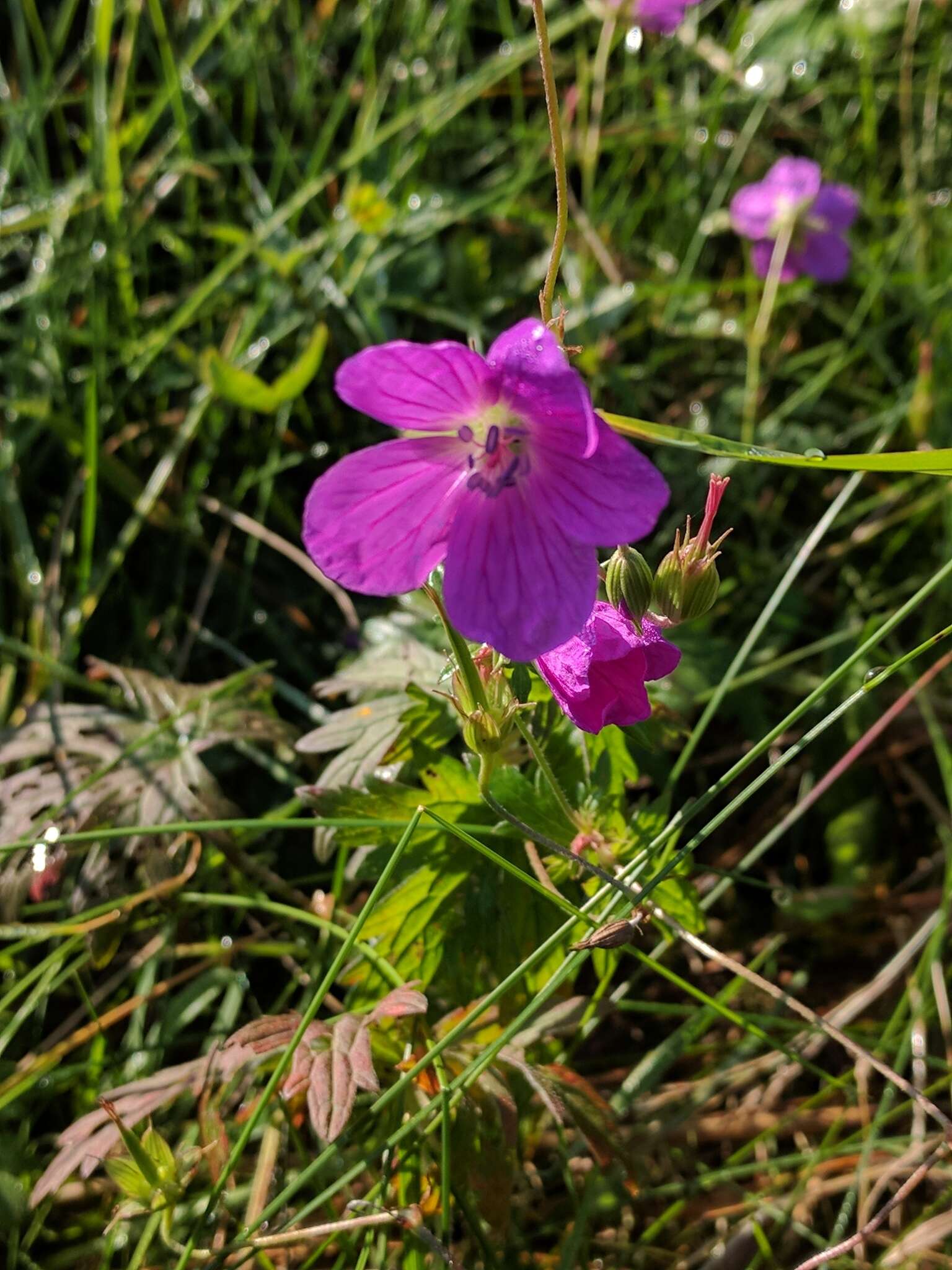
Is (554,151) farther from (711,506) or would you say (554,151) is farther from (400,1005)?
(400,1005)

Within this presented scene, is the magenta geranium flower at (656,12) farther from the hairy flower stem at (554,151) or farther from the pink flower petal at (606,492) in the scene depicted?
the pink flower petal at (606,492)

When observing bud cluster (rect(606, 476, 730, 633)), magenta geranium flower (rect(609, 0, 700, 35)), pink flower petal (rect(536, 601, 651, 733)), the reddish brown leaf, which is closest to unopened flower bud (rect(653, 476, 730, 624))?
bud cluster (rect(606, 476, 730, 633))

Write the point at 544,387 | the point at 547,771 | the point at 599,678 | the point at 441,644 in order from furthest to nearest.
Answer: the point at 441,644 → the point at 547,771 → the point at 599,678 → the point at 544,387

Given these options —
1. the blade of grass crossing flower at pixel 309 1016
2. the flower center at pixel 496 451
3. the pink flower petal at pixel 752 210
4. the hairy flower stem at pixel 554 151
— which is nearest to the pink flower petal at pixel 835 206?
the pink flower petal at pixel 752 210

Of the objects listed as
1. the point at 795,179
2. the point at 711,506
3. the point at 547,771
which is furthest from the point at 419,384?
the point at 795,179

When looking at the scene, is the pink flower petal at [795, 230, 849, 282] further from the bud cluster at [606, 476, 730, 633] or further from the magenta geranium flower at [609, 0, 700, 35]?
the bud cluster at [606, 476, 730, 633]

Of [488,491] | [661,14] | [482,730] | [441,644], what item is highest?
[661,14]

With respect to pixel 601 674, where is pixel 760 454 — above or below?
above

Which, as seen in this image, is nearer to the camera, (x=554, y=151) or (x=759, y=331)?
(x=554, y=151)
